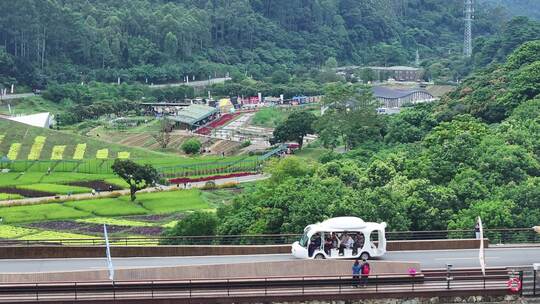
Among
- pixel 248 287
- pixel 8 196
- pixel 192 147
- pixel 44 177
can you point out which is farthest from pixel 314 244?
pixel 192 147

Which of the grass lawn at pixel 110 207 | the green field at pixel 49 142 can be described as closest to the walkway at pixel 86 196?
the grass lawn at pixel 110 207

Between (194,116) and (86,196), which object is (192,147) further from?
(86,196)

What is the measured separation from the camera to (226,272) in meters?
23.2

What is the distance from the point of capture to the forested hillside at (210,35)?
388 ft

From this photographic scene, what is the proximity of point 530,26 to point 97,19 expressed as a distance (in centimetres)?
5664

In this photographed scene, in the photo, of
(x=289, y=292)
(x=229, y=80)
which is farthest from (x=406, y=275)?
(x=229, y=80)

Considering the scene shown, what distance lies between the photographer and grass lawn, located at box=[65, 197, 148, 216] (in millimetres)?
55969

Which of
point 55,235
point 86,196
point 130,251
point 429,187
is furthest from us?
point 86,196

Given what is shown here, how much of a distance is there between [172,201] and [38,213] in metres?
8.42

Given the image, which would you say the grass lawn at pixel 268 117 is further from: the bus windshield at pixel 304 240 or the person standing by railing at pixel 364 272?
the person standing by railing at pixel 364 272

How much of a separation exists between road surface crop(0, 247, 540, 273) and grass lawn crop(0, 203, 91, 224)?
2886 cm

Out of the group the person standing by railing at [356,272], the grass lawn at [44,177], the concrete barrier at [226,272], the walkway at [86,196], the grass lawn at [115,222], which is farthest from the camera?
the grass lawn at [44,177]

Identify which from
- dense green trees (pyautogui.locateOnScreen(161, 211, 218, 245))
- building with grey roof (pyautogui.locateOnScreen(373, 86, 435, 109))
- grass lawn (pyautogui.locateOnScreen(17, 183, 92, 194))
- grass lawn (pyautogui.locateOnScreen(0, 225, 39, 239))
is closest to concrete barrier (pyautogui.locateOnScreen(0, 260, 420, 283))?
dense green trees (pyautogui.locateOnScreen(161, 211, 218, 245))

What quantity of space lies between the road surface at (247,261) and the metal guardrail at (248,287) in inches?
108
